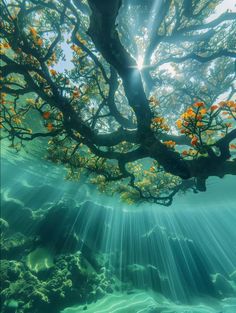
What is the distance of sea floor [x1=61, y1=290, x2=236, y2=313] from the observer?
13983 millimetres

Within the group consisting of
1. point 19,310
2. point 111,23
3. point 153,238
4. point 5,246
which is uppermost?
point 153,238

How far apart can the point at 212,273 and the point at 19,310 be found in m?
20.2

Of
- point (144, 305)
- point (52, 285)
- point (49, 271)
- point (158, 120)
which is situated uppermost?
point (49, 271)

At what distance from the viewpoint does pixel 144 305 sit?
609 inches

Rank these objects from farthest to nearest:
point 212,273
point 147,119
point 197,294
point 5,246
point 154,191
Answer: point 212,273
point 197,294
point 5,246
point 154,191
point 147,119

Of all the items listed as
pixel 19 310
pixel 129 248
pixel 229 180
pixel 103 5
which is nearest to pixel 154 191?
pixel 19 310

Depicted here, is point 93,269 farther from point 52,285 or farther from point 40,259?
point 52,285

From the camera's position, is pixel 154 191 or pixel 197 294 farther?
pixel 197 294

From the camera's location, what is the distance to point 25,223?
22641 millimetres

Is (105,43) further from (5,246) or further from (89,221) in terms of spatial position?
(89,221)

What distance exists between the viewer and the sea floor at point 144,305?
45.9ft

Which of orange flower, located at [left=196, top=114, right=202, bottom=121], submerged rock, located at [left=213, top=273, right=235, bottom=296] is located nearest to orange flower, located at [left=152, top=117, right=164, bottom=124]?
orange flower, located at [left=196, top=114, right=202, bottom=121]

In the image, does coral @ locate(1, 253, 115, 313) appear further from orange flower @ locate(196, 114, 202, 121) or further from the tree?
orange flower @ locate(196, 114, 202, 121)

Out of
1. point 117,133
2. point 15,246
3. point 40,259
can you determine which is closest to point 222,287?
point 40,259
